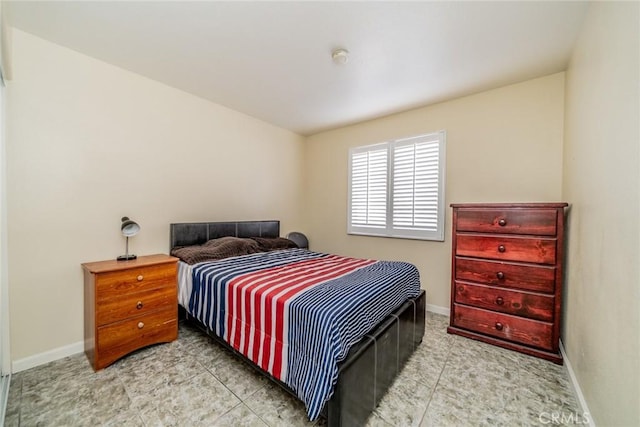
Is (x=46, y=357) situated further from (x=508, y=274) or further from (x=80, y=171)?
(x=508, y=274)

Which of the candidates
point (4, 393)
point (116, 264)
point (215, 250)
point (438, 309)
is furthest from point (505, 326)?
point (4, 393)

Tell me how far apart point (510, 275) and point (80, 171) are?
3.85 meters

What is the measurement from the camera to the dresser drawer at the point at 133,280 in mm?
1908

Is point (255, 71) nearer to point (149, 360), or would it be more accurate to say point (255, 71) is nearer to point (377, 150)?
point (377, 150)

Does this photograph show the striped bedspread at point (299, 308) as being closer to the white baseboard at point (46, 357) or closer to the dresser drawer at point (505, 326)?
the dresser drawer at point (505, 326)

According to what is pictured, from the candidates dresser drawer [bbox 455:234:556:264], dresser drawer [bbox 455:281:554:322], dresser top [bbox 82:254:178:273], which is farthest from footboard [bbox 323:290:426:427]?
dresser top [bbox 82:254:178:273]

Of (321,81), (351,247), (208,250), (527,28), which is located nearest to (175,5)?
(321,81)

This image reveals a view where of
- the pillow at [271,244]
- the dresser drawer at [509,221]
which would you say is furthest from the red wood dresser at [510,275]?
the pillow at [271,244]

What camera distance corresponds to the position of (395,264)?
2428 millimetres

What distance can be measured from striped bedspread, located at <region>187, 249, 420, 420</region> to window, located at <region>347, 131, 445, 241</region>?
1.03m

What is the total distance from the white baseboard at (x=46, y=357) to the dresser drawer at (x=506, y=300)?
345 cm

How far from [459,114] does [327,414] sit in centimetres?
314

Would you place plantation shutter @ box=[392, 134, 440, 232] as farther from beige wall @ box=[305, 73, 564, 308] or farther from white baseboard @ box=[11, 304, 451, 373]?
white baseboard @ box=[11, 304, 451, 373]

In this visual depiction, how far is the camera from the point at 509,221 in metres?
2.21
